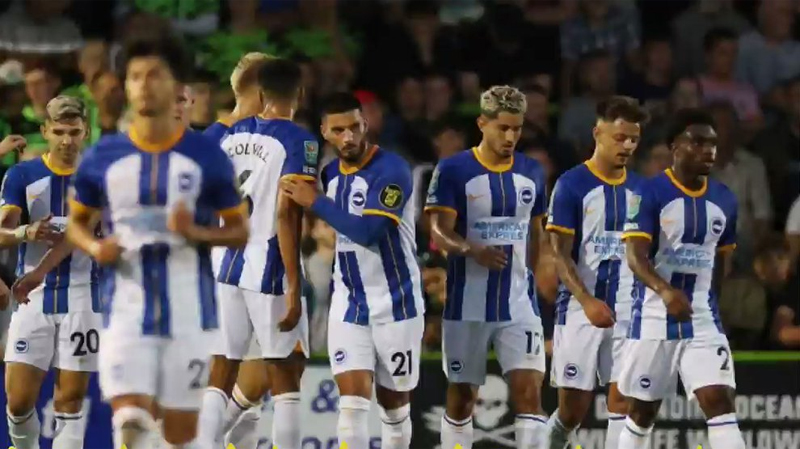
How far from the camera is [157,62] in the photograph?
276 inches

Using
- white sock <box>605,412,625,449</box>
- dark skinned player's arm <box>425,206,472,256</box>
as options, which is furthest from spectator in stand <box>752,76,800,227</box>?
dark skinned player's arm <box>425,206,472,256</box>

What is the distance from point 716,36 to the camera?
550 inches

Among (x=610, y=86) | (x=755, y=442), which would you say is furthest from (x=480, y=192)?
(x=610, y=86)

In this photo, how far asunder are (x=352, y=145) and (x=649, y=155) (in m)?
4.51

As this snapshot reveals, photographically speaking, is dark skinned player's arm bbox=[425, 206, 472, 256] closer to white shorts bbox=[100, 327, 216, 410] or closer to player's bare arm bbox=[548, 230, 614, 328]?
player's bare arm bbox=[548, 230, 614, 328]

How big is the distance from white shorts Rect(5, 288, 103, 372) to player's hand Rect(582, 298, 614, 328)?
2558mm

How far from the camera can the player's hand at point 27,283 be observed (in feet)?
30.0

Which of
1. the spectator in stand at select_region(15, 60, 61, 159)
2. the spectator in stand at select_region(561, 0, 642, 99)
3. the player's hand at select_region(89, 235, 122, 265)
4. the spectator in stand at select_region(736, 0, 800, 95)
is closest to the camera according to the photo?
the player's hand at select_region(89, 235, 122, 265)

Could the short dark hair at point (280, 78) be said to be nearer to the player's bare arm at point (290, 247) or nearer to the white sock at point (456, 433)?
the player's bare arm at point (290, 247)

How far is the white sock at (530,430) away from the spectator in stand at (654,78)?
504 cm

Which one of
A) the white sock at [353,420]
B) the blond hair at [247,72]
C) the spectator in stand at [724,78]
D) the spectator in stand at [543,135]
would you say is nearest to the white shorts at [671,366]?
the white sock at [353,420]

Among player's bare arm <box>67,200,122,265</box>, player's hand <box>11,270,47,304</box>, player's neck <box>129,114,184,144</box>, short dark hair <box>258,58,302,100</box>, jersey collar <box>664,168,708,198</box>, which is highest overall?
short dark hair <box>258,58,302,100</box>

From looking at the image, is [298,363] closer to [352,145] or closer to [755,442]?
[352,145]

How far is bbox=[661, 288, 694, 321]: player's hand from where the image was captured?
8.72m
